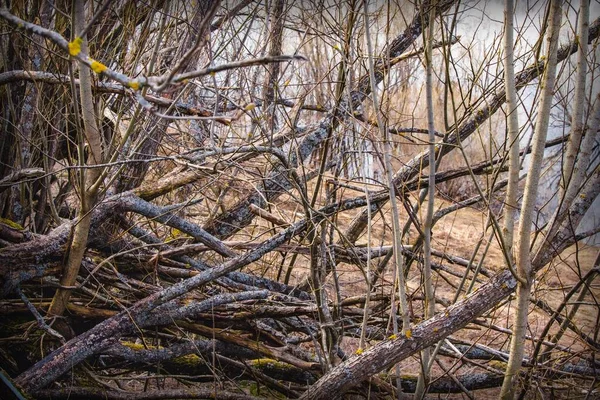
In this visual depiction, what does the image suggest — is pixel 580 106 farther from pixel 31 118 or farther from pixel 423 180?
pixel 31 118

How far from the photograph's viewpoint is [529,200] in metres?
2.68

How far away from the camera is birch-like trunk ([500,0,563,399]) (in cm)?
249

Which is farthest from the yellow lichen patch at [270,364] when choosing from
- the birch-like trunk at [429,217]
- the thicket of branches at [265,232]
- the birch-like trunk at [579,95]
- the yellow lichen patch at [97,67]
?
the yellow lichen patch at [97,67]

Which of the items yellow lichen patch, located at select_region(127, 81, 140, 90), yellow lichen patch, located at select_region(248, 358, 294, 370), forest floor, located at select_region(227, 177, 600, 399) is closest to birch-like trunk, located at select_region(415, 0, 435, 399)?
forest floor, located at select_region(227, 177, 600, 399)

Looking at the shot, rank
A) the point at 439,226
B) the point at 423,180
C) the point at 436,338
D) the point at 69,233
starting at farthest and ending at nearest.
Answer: the point at 439,226, the point at 423,180, the point at 69,233, the point at 436,338

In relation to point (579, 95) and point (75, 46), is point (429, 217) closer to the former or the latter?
point (579, 95)

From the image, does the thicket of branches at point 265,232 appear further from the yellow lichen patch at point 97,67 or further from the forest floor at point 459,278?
the yellow lichen patch at point 97,67

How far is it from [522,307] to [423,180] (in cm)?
121

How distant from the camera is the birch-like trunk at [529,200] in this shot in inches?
97.9

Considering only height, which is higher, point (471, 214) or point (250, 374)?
point (471, 214)

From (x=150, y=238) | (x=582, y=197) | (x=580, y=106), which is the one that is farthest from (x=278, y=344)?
(x=580, y=106)

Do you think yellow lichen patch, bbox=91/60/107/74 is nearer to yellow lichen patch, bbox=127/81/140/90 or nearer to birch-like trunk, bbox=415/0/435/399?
yellow lichen patch, bbox=127/81/140/90

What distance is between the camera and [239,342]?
3.77m

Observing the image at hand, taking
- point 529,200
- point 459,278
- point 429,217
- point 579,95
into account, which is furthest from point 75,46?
point 459,278
